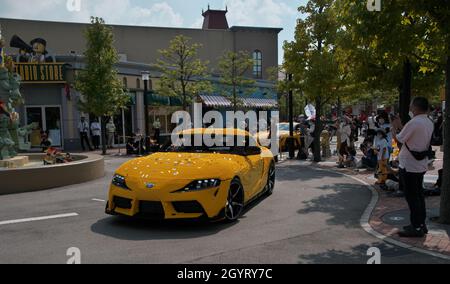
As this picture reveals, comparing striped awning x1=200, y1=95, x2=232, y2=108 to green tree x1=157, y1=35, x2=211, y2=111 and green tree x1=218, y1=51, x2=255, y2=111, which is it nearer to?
green tree x1=218, y1=51, x2=255, y2=111

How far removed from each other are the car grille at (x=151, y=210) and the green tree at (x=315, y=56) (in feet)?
35.1

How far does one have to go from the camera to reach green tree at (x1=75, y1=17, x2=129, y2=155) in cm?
2041

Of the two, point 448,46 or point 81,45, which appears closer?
point 448,46

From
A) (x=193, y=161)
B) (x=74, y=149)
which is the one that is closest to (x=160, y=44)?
(x=74, y=149)

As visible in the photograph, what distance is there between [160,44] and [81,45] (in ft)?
23.1

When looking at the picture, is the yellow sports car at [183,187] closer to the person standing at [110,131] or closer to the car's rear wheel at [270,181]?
the car's rear wheel at [270,181]

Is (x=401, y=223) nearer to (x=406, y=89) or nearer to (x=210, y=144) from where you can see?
(x=210, y=144)

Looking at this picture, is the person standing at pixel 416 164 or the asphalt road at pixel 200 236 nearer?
the asphalt road at pixel 200 236

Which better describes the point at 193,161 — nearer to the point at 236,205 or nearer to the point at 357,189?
the point at 236,205

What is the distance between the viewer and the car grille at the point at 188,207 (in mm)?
6125

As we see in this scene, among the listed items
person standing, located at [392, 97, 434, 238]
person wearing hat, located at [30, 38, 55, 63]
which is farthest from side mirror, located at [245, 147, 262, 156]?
person wearing hat, located at [30, 38, 55, 63]

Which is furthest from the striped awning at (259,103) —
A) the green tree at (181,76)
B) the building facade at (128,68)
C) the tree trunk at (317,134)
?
the tree trunk at (317,134)

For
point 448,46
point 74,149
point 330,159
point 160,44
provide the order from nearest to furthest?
point 448,46 → point 330,159 → point 74,149 → point 160,44

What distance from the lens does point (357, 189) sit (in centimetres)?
1009
